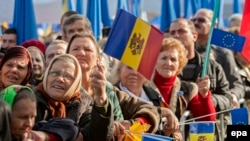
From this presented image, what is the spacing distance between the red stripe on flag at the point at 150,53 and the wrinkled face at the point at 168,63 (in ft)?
1.85

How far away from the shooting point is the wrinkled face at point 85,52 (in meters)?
8.14

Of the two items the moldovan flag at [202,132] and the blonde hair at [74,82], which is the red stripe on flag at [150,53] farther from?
the blonde hair at [74,82]

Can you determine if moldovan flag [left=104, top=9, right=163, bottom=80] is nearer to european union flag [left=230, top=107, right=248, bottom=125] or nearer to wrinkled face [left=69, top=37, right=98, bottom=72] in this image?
wrinkled face [left=69, top=37, right=98, bottom=72]

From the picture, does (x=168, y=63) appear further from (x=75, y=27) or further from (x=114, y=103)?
(x=114, y=103)

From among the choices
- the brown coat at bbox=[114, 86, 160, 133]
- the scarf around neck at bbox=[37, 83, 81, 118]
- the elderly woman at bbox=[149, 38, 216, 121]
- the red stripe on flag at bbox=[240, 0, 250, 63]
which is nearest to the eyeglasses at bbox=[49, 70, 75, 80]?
the scarf around neck at bbox=[37, 83, 81, 118]

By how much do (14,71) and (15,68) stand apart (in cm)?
4

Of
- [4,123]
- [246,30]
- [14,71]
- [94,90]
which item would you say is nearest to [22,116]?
[4,123]

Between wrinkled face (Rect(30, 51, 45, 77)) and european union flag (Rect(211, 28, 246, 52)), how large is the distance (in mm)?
1703

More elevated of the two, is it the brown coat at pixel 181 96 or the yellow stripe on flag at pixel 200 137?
the brown coat at pixel 181 96

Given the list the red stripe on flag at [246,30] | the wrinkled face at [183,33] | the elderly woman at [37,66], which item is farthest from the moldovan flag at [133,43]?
the wrinkled face at [183,33]

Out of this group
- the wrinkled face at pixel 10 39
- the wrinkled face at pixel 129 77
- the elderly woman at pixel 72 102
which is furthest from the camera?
the wrinkled face at pixel 10 39

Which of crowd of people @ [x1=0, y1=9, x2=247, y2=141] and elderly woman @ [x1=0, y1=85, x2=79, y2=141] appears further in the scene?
crowd of people @ [x1=0, y1=9, x2=247, y2=141]

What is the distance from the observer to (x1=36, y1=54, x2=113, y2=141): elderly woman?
22.6 ft

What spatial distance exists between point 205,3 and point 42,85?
10.4 metres
